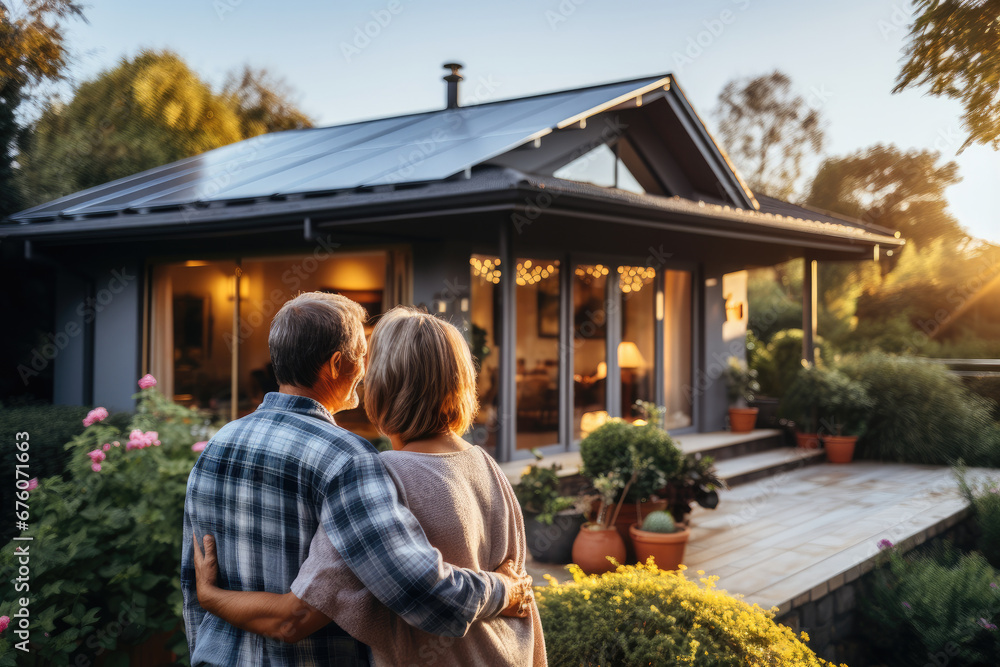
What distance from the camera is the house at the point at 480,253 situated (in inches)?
238

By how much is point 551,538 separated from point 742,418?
4.71 meters

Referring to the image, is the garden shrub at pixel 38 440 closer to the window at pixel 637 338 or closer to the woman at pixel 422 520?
the woman at pixel 422 520

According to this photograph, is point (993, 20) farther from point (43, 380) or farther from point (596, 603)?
point (43, 380)

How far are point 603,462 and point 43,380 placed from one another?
23.2 ft

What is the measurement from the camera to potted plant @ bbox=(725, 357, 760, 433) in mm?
8758

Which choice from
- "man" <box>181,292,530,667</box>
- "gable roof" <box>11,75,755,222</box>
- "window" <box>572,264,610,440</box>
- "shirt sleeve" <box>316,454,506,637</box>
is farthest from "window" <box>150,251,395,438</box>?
"shirt sleeve" <box>316,454,506,637</box>

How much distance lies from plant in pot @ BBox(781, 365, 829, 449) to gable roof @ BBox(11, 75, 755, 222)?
2278 mm

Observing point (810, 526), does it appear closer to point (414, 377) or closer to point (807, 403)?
point (807, 403)

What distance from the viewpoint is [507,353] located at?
5.74 meters

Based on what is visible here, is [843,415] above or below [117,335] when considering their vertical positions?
below

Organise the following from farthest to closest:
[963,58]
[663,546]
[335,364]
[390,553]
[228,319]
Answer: [228,319] < [663,546] < [963,58] < [335,364] < [390,553]

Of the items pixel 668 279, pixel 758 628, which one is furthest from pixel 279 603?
pixel 668 279

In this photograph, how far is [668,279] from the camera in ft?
27.5

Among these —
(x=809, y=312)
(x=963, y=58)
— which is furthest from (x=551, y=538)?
(x=809, y=312)
